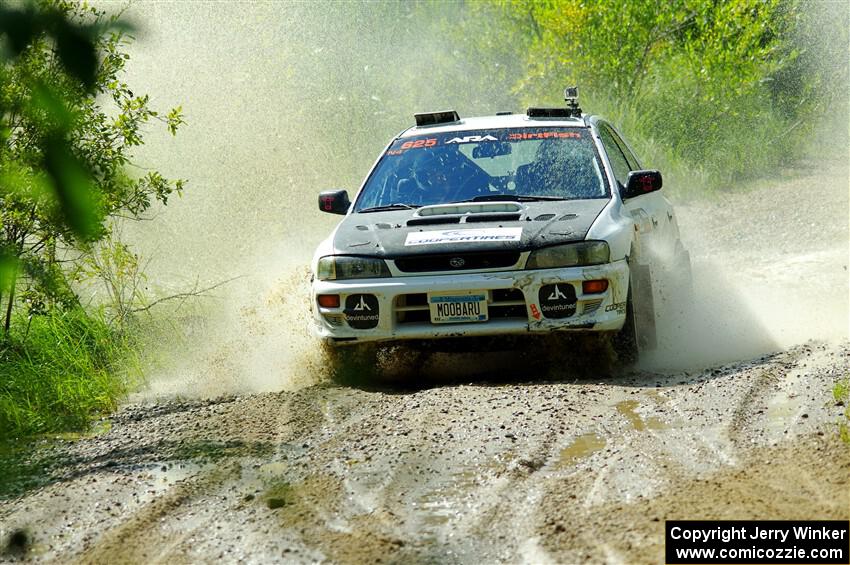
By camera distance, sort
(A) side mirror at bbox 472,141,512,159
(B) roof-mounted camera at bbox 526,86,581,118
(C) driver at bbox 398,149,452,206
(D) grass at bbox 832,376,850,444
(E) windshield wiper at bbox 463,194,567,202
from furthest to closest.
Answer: (B) roof-mounted camera at bbox 526,86,581,118, (A) side mirror at bbox 472,141,512,159, (C) driver at bbox 398,149,452,206, (E) windshield wiper at bbox 463,194,567,202, (D) grass at bbox 832,376,850,444

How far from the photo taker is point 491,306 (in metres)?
6.49

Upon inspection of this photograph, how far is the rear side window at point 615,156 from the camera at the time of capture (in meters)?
7.75

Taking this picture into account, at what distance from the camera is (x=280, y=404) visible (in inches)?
254

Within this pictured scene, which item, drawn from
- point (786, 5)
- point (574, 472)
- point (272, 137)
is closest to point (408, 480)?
point (574, 472)

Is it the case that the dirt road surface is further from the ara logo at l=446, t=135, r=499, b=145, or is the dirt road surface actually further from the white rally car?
the ara logo at l=446, t=135, r=499, b=145

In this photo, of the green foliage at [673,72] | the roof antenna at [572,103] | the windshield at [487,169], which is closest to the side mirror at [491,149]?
the windshield at [487,169]

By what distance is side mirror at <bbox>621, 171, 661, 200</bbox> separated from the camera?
23.9ft

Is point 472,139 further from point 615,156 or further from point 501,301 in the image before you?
point 501,301

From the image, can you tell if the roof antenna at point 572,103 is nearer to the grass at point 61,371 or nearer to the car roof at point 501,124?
the car roof at point 501,124

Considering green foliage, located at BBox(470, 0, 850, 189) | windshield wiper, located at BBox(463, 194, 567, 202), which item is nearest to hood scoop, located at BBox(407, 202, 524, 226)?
windshield wiper, located at BBox(463, 194, 567, 202)

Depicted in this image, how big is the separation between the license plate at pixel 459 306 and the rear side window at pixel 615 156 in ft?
5.21

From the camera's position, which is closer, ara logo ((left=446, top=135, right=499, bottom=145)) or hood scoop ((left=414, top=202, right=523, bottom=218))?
hood scoop ((left=414, top=202, right=523, bottom=218))

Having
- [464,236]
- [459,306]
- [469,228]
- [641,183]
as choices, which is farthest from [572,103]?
[459,306]

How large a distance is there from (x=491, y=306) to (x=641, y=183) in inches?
58.1
